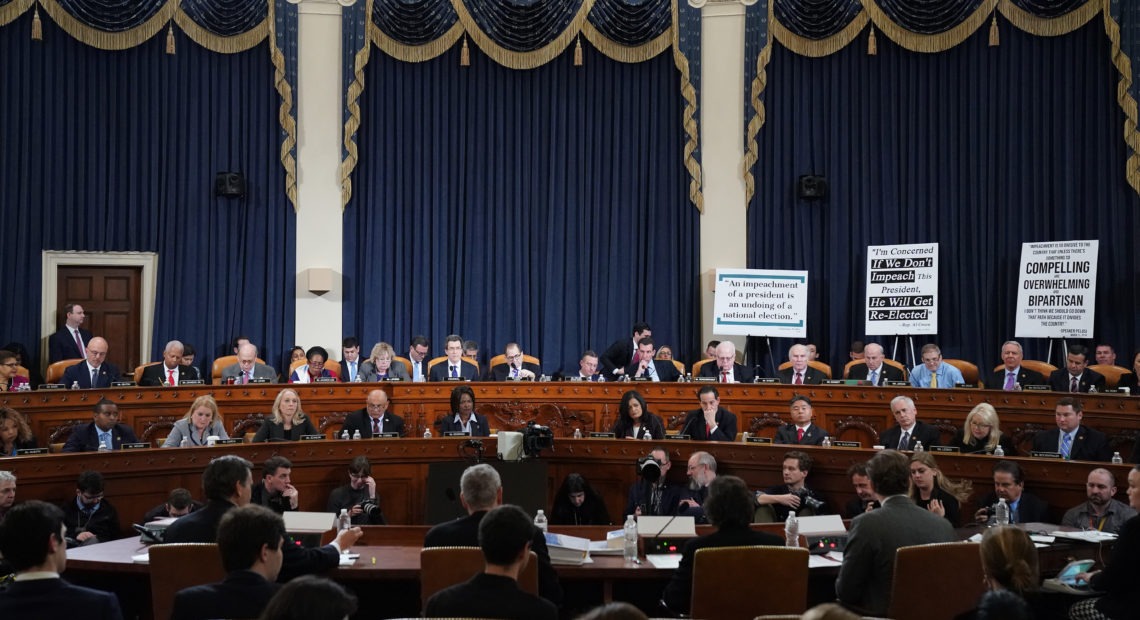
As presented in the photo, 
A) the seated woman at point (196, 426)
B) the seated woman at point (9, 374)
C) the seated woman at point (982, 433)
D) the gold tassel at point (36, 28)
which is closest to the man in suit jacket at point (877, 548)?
the seated woman at point (982, 433)

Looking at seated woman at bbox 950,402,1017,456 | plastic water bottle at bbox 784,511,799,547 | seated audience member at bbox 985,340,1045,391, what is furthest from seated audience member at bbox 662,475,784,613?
seated audience member at bbox 985,340,1045,391

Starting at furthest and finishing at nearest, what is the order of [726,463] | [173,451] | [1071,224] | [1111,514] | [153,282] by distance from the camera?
1. [153,282]
2. [1071,224]
3. [726,463]
4. [173,451]
5. [1111,514]

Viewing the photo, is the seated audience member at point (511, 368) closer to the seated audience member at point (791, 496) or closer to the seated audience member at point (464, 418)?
the seated audience member at point (464, 418)

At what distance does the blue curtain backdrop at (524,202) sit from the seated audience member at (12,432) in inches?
207

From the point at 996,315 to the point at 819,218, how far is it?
2241mm

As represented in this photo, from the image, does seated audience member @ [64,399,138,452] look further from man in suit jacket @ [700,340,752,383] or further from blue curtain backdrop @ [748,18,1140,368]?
blue curtain backdrop @ [748,18,1140,368]

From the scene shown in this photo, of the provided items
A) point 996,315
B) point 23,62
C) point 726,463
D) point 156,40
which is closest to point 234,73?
point 156,40

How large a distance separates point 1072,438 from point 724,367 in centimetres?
352

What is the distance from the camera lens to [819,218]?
13055 mm

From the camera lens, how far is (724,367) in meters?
10.9

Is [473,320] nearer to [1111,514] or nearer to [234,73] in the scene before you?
[234,73]

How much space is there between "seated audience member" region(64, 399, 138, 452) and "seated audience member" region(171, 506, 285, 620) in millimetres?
5127

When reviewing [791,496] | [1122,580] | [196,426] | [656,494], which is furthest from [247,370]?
[1122,580]

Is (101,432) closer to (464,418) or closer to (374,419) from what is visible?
(374,419)
